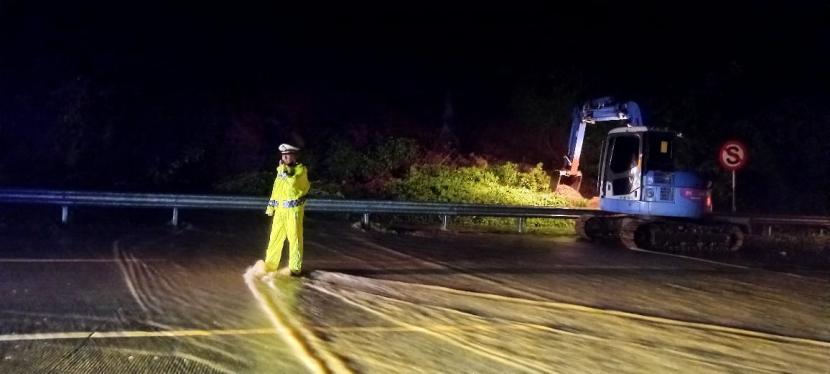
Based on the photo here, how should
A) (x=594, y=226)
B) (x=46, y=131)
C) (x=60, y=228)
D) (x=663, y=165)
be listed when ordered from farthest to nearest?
(x=46, y=131), (x=594, y=226), (x=663, y=165), (x=60, y=228)

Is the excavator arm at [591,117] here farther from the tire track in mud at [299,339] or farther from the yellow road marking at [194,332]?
the tire track in mud at [299,339]

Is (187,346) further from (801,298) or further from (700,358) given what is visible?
(801,298)

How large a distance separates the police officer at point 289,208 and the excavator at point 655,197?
879cm

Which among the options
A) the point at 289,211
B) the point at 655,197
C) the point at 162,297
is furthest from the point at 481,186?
the point at 162,297

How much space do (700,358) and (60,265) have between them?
26.6ft

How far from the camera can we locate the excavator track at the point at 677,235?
1639 cm

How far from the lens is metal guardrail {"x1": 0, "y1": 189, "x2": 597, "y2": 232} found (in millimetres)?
15523

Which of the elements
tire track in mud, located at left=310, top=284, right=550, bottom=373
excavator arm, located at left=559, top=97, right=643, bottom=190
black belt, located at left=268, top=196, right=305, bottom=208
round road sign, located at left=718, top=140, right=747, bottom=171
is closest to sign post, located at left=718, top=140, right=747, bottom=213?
round road sign, located at left=718, top=140, right=747, bottom=171

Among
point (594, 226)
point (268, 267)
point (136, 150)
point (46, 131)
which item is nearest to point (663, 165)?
point (594, 226)

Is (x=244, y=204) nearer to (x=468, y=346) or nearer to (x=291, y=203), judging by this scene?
(x=291, y=203)

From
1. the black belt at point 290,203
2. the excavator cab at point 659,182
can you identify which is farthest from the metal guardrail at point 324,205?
the black belt at point 290,203

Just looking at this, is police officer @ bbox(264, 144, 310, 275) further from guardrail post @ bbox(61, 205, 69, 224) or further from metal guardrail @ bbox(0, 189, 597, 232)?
guardrail post @ bbox(61, 205, 69, 224)

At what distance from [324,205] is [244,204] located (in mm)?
1711

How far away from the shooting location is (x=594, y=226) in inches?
703
